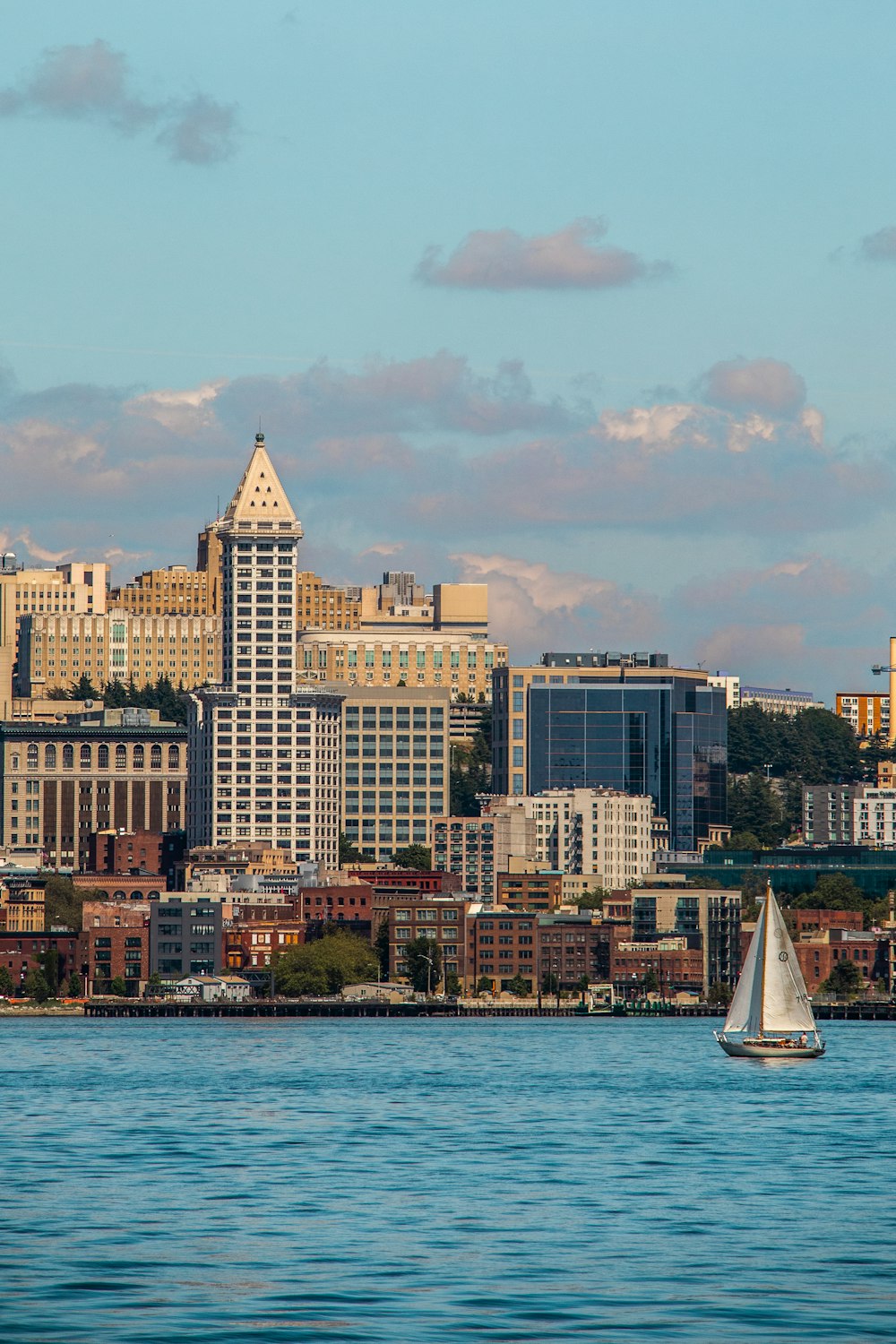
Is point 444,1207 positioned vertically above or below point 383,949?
above

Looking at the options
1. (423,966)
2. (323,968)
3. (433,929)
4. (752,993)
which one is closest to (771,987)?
(752,993)

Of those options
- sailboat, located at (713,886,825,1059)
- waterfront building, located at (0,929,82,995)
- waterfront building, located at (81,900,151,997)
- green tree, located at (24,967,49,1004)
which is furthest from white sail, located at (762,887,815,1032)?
waterfront building, located at (0,929,82,995)

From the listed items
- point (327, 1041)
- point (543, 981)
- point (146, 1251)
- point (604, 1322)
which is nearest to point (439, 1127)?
point (146, 1251)

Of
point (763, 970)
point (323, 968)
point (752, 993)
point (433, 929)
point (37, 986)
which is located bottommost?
point (37, 986)

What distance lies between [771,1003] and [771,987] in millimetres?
1013

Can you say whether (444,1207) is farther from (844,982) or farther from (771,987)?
A: (844,982)

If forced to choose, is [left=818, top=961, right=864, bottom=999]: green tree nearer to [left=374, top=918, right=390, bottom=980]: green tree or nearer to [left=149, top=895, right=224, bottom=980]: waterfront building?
[left=374, top=918, right=390, bottom=980]: green tree

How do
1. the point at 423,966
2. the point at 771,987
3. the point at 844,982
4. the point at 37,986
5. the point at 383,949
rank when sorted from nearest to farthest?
1. the point at 771,987
2. the point at 37,986
3. the point at 423,966
4. the point at 844,982
5. the point at 383,949

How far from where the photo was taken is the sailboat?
354 feet

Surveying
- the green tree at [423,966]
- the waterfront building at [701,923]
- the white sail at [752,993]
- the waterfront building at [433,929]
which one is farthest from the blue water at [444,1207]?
the waterfront building at [701,923]

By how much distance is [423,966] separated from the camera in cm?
18725

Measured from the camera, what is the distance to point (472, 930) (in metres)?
193

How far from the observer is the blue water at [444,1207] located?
3675 cm

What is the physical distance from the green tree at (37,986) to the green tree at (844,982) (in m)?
51.6
